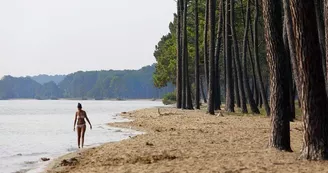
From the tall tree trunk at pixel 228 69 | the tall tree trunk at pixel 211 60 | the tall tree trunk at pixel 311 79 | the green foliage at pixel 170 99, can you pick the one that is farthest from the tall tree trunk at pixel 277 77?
the green foliage at pixel 170 99

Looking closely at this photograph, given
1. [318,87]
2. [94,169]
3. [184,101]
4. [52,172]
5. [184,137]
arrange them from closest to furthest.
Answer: [318,87]
[94,169]
[52,172]
[184,137]
[184,101]

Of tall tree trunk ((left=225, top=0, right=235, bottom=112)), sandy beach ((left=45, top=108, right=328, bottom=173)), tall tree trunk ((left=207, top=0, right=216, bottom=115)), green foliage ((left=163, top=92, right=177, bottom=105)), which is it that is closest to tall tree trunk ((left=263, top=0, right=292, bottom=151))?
sandy beach ((left=45, top=108, right=328, bottom=173))

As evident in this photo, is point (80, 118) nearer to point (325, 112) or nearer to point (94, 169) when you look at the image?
point (94, 169)

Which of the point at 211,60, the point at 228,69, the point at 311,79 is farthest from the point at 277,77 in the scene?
the point at 228,69

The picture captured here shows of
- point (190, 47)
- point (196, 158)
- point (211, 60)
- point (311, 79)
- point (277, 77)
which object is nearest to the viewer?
point (311, 79)

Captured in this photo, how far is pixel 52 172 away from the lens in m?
12.5

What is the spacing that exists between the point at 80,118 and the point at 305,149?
36.0 ft

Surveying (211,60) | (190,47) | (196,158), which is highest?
(190,47)

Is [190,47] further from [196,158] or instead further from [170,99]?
[196,158]

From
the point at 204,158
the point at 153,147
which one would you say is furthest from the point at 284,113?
the point at 153,147

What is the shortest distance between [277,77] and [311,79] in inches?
79.7

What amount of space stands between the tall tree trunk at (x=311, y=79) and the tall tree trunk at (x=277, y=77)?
1.72 metres

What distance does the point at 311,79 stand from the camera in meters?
10.6

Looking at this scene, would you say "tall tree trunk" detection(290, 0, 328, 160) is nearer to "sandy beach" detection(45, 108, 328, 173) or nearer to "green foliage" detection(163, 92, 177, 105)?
"sandy beach" detection(45, 108, 328, 173)
